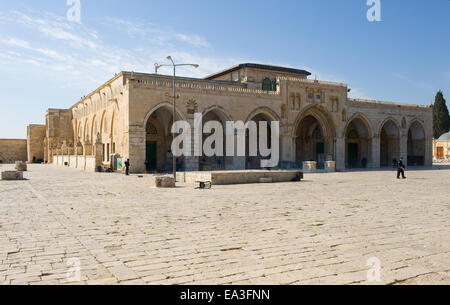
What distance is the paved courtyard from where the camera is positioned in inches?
171

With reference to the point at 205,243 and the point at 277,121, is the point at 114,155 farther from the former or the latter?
the point at 205,243

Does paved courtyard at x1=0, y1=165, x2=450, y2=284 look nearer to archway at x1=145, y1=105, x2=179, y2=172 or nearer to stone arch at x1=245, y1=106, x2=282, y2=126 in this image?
stone arch at x1=245, y1=106, x2=282, y2=126

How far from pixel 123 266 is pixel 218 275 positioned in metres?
1.24

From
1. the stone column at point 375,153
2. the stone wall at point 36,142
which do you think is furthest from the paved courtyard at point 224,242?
the stone wall at point 36,142

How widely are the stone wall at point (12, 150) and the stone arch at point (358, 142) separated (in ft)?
160

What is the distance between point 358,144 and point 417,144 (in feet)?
28.3

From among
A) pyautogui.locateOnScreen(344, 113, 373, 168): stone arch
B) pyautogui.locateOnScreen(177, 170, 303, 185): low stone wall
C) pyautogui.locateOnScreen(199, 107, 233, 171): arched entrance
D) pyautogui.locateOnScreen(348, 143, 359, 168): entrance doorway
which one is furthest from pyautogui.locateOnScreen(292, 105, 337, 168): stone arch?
pyautogui.locateOnScreen(177, 170, 303, 185): low stone wall

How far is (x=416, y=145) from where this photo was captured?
144ft

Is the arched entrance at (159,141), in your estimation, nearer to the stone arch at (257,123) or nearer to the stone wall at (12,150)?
the stone arch at (257,123)

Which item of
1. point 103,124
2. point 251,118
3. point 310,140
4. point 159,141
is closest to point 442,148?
point 310,140

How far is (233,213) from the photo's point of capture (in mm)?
8898

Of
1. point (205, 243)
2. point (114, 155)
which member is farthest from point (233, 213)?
point (114, 155)

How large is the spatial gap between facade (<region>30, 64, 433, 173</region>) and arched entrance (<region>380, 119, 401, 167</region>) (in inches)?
4.2

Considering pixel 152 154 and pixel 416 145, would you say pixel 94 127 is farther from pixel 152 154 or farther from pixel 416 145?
pixel 416 145
